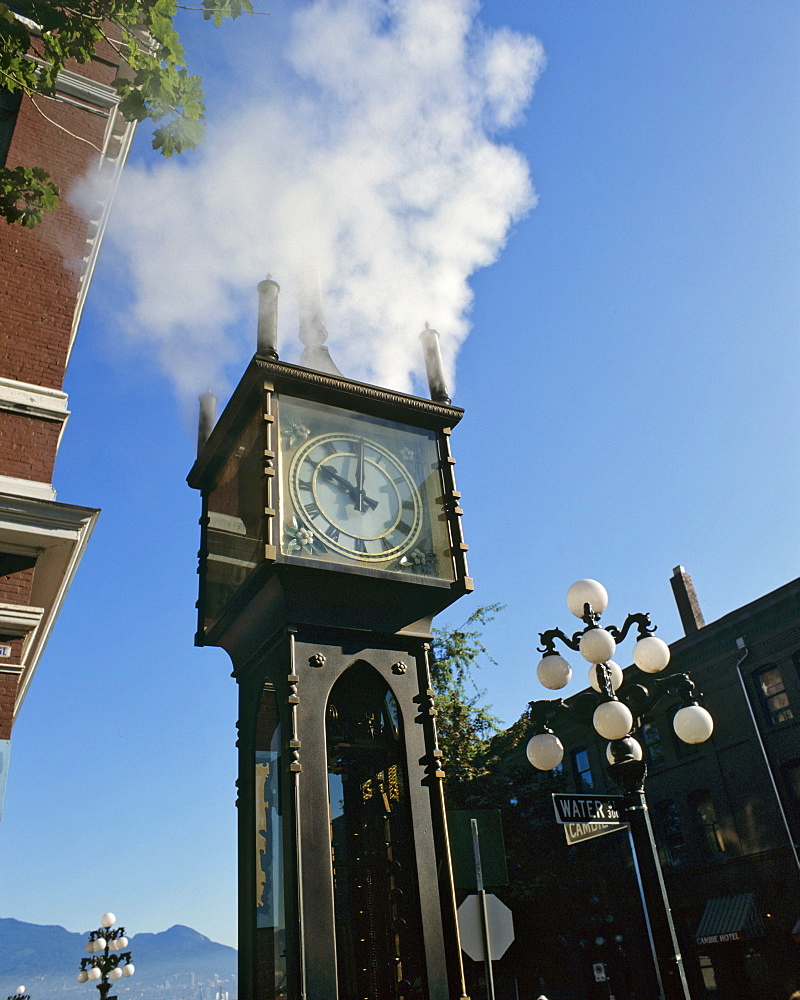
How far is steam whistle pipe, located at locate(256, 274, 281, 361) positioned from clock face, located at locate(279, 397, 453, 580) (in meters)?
0.33

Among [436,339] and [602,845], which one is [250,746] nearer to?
[436,339]

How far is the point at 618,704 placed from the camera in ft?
19.4

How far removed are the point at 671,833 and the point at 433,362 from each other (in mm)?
22809

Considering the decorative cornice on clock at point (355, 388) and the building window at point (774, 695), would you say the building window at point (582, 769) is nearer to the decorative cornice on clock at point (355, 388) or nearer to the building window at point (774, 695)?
the building window at point (774, 695)

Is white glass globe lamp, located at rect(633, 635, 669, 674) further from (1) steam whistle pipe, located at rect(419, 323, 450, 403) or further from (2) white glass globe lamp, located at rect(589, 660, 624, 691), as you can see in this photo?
(1) steam whistle pipe, located at rect(419, 323, 450, 403)

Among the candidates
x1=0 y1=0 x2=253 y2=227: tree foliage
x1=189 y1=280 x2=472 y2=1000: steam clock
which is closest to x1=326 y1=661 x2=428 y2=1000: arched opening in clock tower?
x1=189 y1=280 x2=472 y2=1000: steam clock

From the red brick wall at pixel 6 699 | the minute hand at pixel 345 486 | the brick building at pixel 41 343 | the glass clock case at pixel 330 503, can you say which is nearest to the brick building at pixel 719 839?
the red brick wall at pixel 6 699

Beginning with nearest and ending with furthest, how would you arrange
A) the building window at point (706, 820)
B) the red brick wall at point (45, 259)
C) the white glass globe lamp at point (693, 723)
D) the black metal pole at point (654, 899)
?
the black metal pole at point (654, 899) < the white glass globe lamp at point (693, 723) < the red brick wall at point (45, 259) < the building window at point (706, 820)

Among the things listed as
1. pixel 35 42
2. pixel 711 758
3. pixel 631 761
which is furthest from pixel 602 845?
pixel 35 42

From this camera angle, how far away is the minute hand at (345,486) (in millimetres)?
4754

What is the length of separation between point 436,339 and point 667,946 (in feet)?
13.9

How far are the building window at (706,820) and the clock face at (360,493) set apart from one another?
21338mm

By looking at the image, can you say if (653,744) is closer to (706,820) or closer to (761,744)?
(706,820)

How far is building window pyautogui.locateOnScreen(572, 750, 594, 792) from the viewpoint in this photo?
26.7 metres
